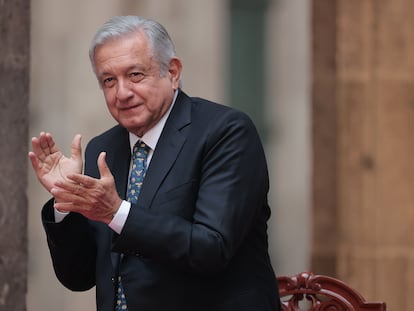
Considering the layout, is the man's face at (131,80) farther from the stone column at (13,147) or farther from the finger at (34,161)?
the stone column at (13,147)

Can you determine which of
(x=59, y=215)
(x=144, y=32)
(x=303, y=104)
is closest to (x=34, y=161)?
(x=59, y=215)

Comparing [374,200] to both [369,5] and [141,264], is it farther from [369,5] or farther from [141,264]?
[141,264]

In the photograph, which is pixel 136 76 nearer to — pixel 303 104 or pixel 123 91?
pixel 123 91

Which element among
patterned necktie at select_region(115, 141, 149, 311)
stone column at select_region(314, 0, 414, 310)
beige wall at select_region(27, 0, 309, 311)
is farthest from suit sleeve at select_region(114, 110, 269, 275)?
stone column at select_region(314, 0, 414, 310)

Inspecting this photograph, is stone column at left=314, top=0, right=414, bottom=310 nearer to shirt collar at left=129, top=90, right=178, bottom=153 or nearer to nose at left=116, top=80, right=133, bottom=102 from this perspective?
shirt collar at left=129, top=90, right=178, bottom=153

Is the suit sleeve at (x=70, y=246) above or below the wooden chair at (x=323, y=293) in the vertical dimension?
above

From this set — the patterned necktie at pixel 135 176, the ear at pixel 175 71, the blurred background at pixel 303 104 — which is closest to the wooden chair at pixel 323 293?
the patterned necktie at pixel 135 176

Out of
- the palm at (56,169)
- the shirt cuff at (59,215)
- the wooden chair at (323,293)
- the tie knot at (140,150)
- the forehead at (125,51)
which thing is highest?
the forehead at (125,51)

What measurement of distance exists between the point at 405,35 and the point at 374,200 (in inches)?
38.8

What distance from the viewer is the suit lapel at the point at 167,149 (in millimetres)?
3455

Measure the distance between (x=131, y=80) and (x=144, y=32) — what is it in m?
0.15

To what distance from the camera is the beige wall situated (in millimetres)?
6113

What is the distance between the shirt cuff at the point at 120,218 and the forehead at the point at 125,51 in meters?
0.45

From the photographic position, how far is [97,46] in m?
3.53
